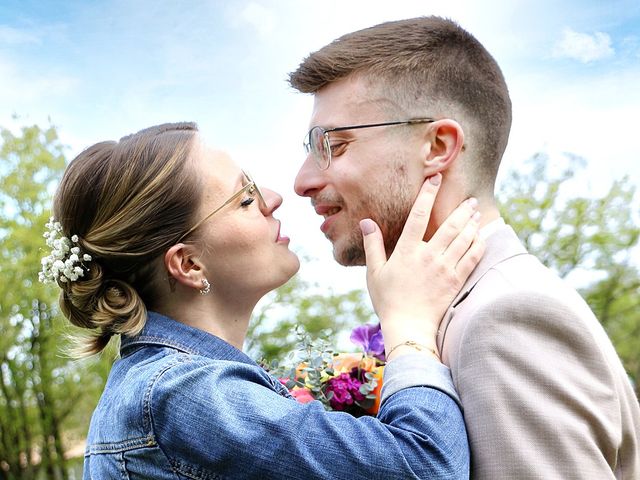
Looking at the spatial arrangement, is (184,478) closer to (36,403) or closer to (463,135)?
(463,135)

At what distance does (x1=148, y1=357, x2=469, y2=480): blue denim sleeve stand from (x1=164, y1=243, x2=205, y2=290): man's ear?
776 mm

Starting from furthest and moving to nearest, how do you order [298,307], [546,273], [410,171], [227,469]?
[298,307]
[410,171]
[546,273]
[227,469]

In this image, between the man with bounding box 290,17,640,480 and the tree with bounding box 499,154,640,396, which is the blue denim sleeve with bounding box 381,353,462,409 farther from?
the tree with bounding box 499,154,640,396

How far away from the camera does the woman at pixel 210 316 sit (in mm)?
2348

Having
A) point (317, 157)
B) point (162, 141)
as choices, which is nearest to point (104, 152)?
point (162, 141)

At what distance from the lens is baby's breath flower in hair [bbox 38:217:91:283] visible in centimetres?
319

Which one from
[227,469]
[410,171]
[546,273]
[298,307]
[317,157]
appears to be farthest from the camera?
[298,307]

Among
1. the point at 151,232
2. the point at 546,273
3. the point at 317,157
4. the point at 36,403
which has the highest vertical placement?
the point at 317,157

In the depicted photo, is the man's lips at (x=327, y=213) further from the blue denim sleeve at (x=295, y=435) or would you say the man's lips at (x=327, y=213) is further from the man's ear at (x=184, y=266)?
the blue denim sleeve at (x=295, y=435)

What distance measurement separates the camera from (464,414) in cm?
249

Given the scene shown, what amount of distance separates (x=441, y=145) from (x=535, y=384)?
1170 mm

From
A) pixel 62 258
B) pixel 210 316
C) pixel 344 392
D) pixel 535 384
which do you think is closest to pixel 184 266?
pixel 210 316

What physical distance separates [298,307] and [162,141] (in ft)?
62.9

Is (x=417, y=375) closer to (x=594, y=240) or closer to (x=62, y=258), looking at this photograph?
(x=62, y=258)
